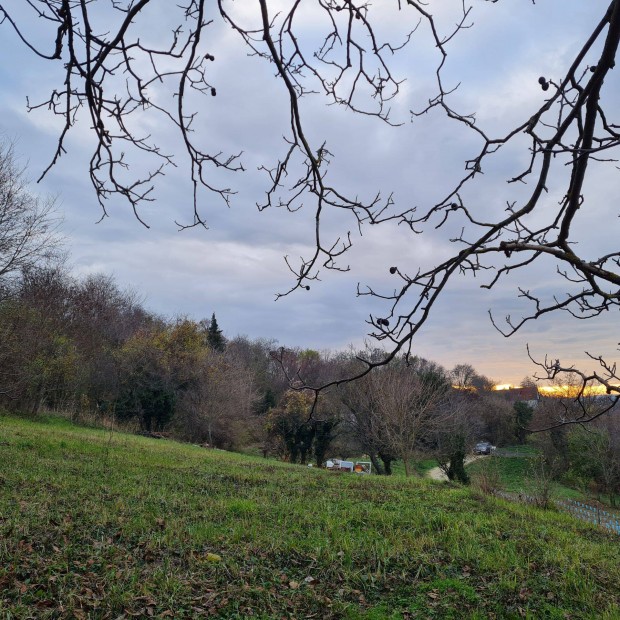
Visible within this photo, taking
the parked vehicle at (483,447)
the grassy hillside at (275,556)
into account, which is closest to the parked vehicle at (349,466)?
the parked vehicle at (483,447)

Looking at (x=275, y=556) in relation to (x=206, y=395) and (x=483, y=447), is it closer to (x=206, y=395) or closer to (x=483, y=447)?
(x=206, y=395)

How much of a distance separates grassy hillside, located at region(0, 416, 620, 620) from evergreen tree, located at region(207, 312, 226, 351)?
33004mm

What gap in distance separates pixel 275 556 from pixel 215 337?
37.3m

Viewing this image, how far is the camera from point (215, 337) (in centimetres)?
4166

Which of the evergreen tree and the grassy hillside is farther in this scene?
the evergreen tree

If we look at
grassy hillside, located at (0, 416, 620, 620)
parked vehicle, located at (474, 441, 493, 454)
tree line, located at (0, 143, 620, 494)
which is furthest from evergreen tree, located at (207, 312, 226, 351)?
grassy hillside, located at (0, 416, 620, 620)

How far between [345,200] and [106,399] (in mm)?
26607

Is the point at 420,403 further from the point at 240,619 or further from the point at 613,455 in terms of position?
the point at 240,619

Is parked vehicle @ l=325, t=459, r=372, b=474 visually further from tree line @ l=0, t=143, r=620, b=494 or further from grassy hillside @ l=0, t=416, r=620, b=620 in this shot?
grassy hillside @ l=0, t=416, r=620, b=620

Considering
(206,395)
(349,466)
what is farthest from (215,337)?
(349,466)

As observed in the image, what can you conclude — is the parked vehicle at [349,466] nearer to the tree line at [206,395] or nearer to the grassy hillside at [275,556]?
the tree line at [206,395]

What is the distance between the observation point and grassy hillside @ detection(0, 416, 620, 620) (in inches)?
158

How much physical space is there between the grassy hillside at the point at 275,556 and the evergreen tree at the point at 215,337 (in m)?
33.0

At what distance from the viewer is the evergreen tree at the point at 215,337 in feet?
136
